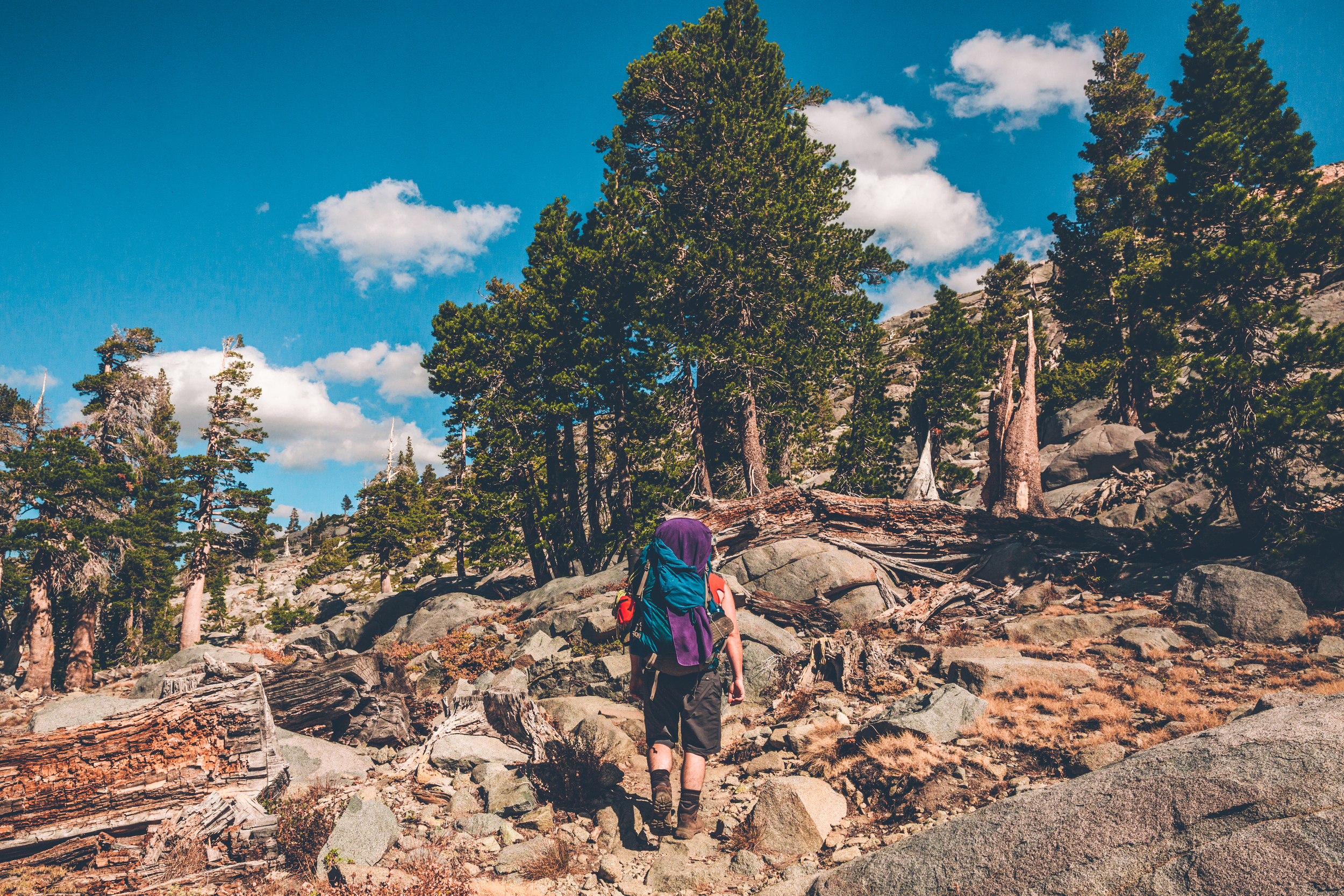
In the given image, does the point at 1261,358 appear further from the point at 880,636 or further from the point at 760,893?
the point at 760,893

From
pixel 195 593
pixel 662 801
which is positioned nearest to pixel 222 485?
pixel 195 593

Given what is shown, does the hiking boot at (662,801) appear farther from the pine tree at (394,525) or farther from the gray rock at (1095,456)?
the pine tree at (394,525)

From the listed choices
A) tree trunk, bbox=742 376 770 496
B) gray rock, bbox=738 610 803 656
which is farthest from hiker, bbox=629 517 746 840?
tree trunk, bbox=742 376 770 496

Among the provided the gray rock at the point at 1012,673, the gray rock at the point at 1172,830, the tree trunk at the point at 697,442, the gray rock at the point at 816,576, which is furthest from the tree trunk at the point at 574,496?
the gray rock at the point at 1172,830

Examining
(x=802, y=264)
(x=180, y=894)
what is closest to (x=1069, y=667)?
(x=180, y=894)

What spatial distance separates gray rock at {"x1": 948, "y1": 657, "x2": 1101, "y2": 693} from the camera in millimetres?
7137

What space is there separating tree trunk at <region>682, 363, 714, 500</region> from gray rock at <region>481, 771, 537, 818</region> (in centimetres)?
1411

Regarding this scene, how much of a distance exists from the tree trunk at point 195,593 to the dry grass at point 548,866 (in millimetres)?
28812

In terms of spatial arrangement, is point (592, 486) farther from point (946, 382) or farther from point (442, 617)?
point (946, 382)

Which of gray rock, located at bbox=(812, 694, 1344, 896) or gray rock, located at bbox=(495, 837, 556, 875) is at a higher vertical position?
gray rock, located at bbox=(812, 694, 1344, 896)

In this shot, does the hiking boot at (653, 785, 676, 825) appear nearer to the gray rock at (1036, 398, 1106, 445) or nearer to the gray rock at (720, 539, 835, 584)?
the gray rock at (720, 539, 835, 584)

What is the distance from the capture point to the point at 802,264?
19.0 metres

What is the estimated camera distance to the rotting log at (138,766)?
4.80 meters

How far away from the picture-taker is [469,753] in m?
7.05
